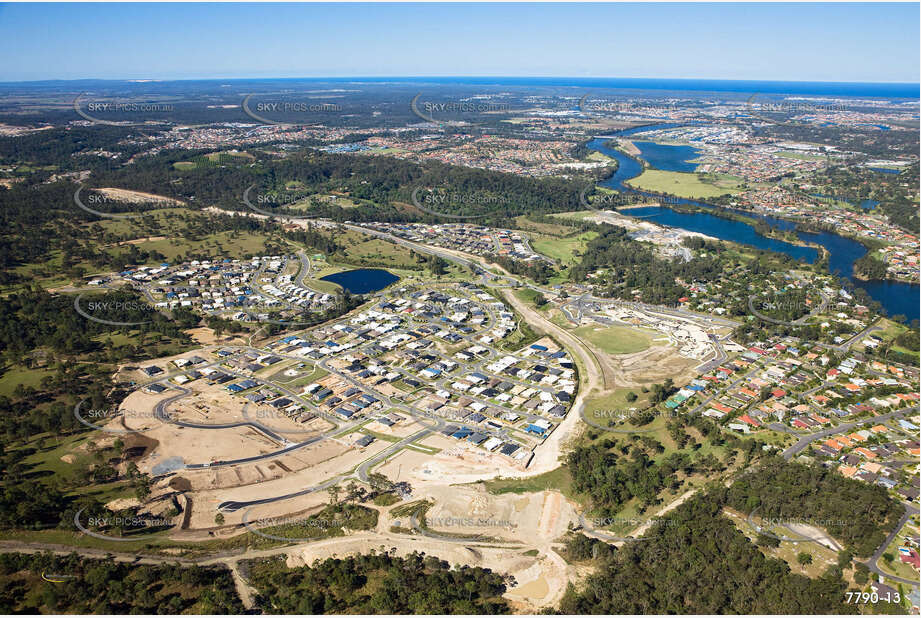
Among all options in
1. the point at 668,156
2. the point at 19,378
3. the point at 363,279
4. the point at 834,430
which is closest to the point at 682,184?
the point at 668,156

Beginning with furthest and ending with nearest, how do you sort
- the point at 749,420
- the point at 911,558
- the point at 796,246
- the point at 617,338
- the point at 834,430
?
1. the point at 796,246
2. the point at 617,338
3. the point at 749,420
4. the point at 834,430
5. the point at 911,558

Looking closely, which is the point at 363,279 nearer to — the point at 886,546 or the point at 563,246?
the point at 563,246

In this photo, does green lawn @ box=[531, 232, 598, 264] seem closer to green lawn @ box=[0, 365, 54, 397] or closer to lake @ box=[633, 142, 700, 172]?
green lawn @ box=[0, 365, 54, 397]

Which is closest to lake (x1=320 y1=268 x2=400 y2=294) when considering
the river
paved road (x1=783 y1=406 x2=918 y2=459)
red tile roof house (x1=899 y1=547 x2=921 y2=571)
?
paved road (x1=783 y1=406 x2=918 y2=459)

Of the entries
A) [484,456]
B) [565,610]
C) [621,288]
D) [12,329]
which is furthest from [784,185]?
[12,329]

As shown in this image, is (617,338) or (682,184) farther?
(682,184)

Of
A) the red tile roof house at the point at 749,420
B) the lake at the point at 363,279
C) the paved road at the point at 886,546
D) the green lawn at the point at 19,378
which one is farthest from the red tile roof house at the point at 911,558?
the green lawn at the point at 19,378
